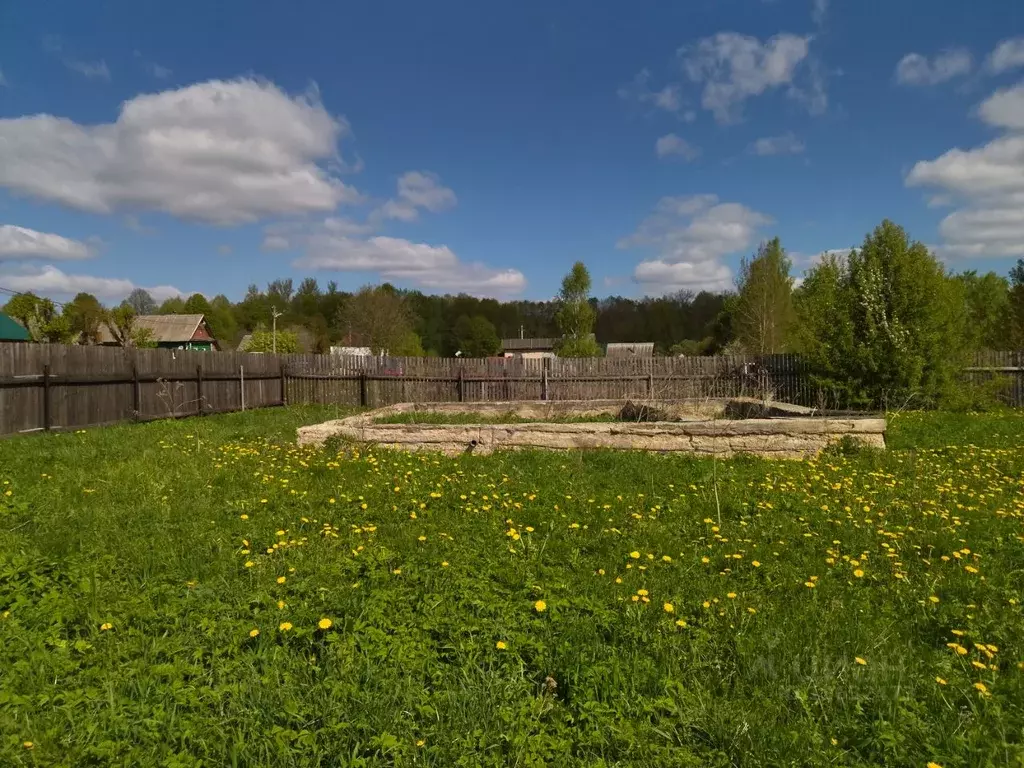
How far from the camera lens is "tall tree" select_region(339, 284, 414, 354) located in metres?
→ 44.1

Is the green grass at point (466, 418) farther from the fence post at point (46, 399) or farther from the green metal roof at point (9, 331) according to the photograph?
the green metal roof at point (9, 331)

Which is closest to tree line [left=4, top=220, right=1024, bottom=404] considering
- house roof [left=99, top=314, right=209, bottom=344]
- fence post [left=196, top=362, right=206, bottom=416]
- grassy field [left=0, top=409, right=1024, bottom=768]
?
house roof [left=99, top=314, right=209, bottom=344]

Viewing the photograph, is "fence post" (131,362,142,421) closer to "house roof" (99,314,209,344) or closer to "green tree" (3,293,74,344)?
"green tree" (3,293,74,344)

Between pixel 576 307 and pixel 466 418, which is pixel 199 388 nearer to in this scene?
pixel 466 418

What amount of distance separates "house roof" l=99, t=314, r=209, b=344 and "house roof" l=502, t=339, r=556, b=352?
104ft

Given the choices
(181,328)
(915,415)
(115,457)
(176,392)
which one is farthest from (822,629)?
(181,328)

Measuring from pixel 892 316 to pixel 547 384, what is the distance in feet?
29.1

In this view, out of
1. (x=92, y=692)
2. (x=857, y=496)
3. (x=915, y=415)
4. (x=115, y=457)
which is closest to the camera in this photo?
(x=92, y=692)

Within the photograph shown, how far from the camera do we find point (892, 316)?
43.7ft

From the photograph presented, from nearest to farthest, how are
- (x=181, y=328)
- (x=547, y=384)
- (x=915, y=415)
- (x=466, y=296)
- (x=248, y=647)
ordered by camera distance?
(x=248, y=647) → (x=915, y=415) → (x=547, y=384) → (x=181, y=328) → (x=466, y=296)

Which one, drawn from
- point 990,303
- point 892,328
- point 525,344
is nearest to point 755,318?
point 892,328

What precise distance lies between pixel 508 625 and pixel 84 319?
39.5 meters

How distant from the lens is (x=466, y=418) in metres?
10.7

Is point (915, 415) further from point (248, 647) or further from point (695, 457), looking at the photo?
point (248, 647)
